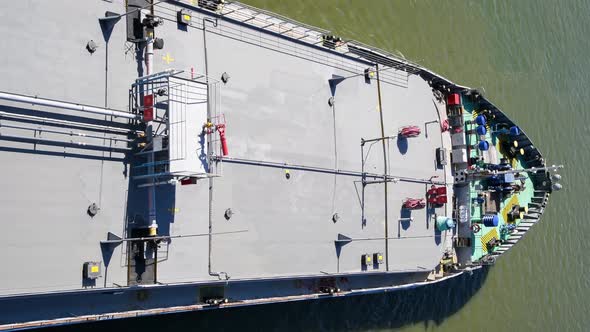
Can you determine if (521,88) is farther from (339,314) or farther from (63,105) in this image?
(63,105)

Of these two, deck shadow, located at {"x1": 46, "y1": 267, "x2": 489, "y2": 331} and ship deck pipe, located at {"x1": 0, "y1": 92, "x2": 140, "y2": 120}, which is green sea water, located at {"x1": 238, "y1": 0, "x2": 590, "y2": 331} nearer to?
deck shadow, located at {"x1": 46, "y1": 267, "x2": 489, "y2": 331}

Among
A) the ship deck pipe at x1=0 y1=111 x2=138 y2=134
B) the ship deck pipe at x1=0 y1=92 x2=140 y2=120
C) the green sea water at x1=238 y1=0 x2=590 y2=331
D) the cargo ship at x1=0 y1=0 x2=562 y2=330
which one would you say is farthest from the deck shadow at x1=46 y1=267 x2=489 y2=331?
the ship deck pipe at x1=0 y1=92 x2=140 y2=120

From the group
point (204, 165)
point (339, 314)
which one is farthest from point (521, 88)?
point (204, 165)

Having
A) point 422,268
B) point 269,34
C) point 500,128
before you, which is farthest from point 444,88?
point 269,34

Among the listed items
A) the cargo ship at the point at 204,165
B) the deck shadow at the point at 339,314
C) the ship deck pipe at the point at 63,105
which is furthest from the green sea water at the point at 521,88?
the ship deck pipe at the point at 63,105

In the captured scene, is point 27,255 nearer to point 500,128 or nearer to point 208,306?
point 208,306

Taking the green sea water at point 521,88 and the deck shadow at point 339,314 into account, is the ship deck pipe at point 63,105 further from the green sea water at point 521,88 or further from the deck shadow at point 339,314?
the green sea water at point 521,88
